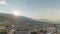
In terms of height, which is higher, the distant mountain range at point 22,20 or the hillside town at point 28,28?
the distant mountain range at point 22,20

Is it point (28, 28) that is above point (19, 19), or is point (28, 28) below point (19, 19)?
below

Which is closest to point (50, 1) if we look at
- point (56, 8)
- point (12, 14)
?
point (56, 8)

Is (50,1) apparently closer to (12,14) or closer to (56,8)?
(56,8)

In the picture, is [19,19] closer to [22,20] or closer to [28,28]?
[22,20]

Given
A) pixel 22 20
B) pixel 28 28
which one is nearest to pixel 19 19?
pixel 22 20

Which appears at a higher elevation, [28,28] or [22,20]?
[22,20]

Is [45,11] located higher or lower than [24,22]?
higher

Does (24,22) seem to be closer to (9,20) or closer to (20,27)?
(20,27)

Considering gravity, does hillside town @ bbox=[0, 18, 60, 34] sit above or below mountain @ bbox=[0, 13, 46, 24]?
below

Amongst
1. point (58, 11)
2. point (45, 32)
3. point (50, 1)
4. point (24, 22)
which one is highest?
point (50, 1)

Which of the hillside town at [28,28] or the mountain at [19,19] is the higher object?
the mountain at [19,19]
